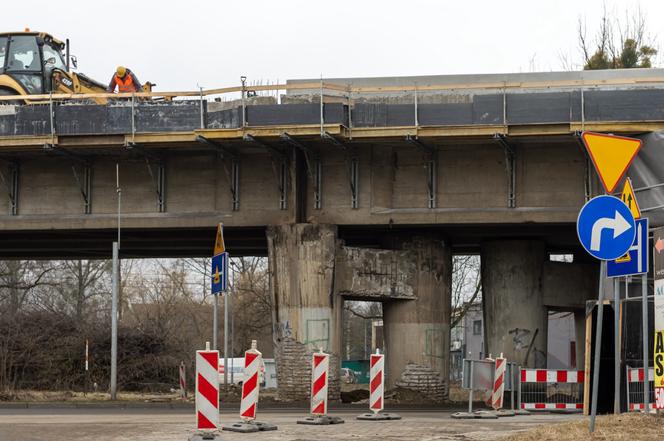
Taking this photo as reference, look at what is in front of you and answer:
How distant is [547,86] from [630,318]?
9010 millimetres

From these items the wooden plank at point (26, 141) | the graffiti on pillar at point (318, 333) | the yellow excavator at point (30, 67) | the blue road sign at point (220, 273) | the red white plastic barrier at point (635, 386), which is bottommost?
the red white plastic barrier at point (635, 386)

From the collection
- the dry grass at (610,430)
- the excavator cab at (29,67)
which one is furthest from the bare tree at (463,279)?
the dry grass at (610,430)

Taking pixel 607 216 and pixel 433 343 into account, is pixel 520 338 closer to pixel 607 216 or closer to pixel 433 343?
pixel 433 343

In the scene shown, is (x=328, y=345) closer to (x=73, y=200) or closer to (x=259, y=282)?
(x=73, y=200)

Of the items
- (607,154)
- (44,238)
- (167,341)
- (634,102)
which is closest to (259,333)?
(167,341)

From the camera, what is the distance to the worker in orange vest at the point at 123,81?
3121 centimetres

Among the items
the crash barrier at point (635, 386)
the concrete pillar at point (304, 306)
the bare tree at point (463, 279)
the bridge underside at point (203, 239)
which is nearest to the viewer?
the crash barrier at point (635, 386)

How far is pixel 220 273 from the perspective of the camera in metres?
24.9

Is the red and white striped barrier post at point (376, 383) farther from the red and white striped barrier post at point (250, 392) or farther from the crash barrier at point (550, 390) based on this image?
the crash barrier at point (550, 390)

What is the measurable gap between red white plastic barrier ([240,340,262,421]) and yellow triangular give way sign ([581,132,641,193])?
6.06m

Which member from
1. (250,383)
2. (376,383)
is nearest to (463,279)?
(376,383)

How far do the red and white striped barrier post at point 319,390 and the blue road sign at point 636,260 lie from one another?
510 cm

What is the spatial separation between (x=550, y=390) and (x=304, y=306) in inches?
267

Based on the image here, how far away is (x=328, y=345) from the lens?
29.4 m
